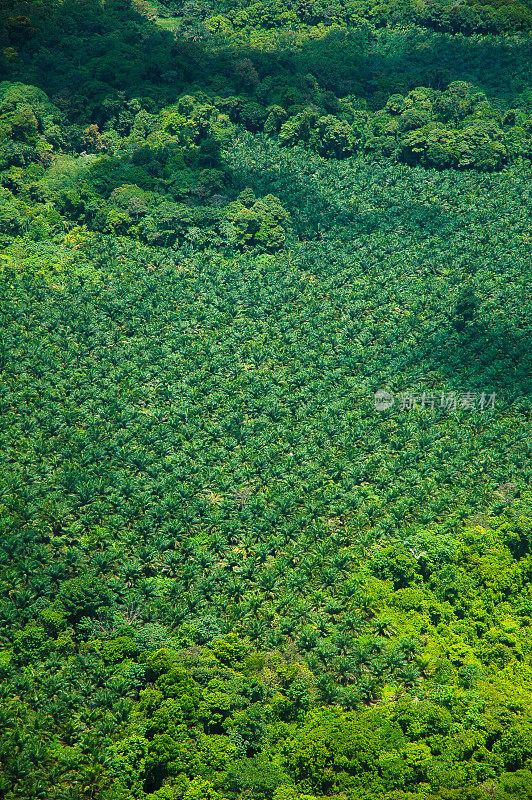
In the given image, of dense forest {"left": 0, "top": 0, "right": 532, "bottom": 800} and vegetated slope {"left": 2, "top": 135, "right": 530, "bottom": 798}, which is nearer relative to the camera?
vegetated slope {"left": 2, "top": 135, "right": 530, "bottom": 798}

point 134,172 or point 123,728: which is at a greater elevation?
point 134,172

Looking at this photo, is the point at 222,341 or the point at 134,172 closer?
the point at 222,341

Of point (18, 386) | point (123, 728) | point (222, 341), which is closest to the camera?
point (123, 728)

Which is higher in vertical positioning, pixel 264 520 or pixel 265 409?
pixel 265 409

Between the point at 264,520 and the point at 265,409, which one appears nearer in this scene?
the point at 264,520

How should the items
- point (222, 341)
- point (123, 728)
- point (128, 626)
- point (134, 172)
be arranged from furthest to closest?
point (134, 172) → point (222, 341) → point (128, 626) → point (123, 728)

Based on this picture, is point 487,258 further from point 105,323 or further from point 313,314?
point 105,323

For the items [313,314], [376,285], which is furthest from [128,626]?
[376,285]

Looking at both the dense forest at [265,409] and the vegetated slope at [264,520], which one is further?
the dense forest at [265,409]
